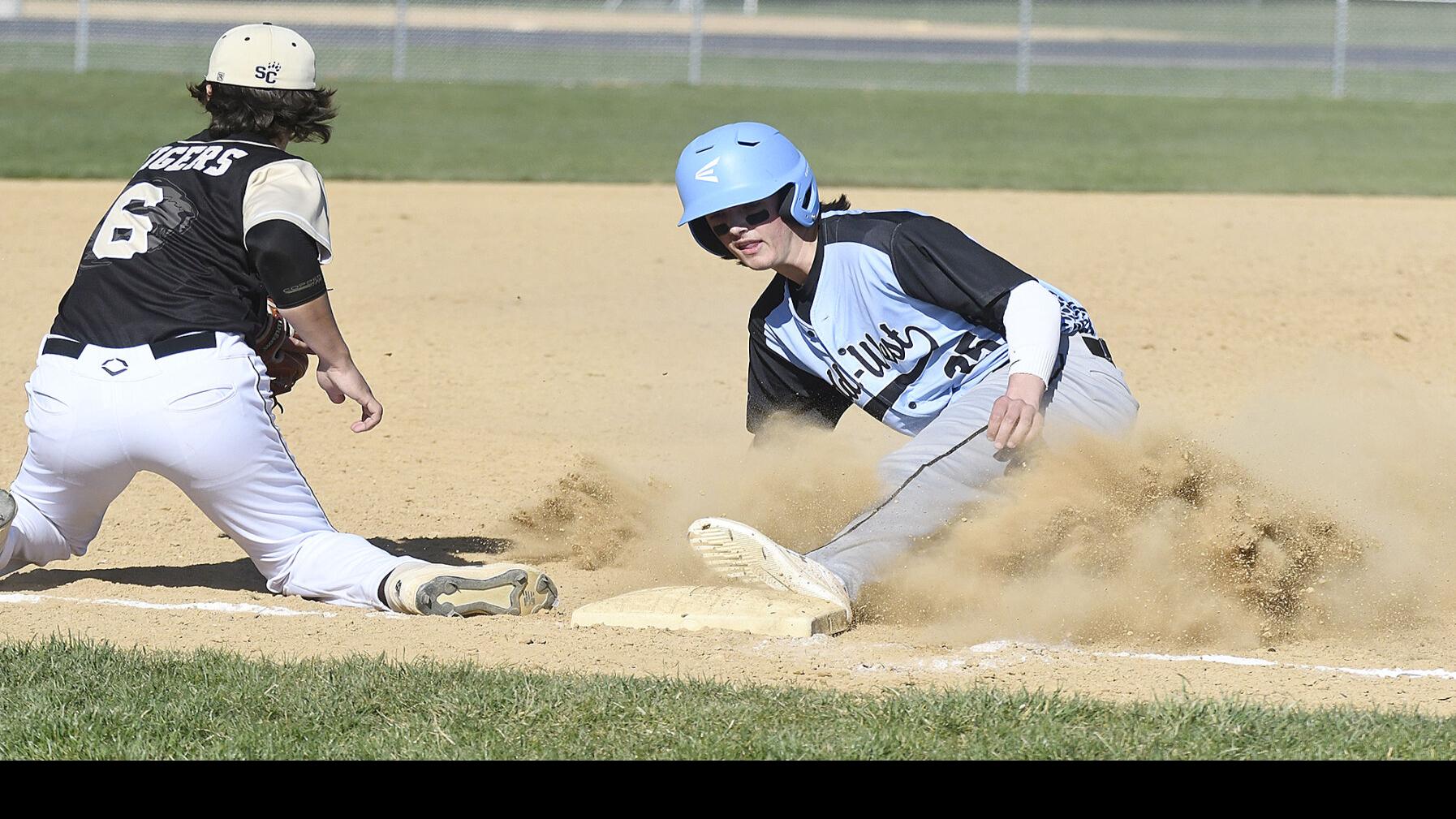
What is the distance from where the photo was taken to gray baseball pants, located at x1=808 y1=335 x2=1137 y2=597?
14.8 ft

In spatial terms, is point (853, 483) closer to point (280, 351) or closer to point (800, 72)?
point (280, 351)

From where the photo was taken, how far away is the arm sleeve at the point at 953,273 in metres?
4.43

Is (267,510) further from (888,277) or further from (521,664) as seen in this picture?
(888,277)

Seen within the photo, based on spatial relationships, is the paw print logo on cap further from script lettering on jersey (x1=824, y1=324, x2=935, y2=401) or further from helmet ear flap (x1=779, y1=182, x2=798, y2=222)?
script lettering on jersey (x1=824, y1=324, x2=935, y2=401)

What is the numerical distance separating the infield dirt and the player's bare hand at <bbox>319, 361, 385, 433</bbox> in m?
0.55

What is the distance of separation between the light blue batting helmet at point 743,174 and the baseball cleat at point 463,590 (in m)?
1.11

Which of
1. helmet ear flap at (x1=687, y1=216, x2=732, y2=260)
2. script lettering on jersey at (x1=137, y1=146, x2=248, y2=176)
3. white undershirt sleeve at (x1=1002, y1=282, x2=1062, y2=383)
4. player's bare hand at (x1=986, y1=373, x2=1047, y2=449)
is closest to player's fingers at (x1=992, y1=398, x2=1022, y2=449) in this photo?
player's bare hand at (x1=986, y1=373, x2=1047, y2=449)

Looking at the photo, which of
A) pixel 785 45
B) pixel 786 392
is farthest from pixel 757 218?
pixel 785 45

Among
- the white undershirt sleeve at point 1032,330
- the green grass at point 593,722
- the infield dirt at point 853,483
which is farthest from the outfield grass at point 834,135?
the green grass at point 593,722

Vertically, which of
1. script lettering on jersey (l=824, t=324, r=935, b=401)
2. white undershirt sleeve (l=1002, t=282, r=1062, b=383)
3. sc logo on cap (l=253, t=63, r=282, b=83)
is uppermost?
sc logo on cap (l=253, t=63, r=282, b=83)

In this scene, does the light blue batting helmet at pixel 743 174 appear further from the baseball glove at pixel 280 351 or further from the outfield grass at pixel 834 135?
the outfield grass at pixel 834 135

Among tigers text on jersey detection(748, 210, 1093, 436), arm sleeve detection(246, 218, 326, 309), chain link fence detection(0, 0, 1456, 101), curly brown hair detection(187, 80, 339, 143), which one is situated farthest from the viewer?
chain link fence detection(0, 0, 1456, 101)

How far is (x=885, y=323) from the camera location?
4711 mm

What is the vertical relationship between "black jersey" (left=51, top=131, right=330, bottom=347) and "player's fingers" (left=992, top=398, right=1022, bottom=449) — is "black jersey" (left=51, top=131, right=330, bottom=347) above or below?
above
